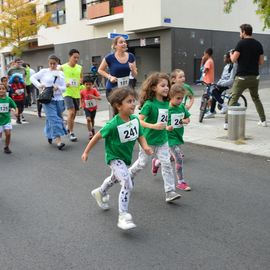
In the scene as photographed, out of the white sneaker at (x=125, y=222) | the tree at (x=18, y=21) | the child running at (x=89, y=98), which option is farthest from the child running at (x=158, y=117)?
the tree at (x=18, y=21)

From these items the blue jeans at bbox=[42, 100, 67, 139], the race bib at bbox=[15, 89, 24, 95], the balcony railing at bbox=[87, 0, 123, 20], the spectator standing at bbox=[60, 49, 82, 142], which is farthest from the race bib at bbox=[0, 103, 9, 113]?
the balcony railing at bbox=[87, 0, 123, 20]

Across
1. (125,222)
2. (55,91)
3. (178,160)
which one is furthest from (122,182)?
(55,91)

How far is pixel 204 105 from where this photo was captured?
1041 centimetres

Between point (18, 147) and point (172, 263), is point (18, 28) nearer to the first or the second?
point (18, 147)

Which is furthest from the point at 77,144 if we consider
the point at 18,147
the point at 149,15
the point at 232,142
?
the point at 149,15

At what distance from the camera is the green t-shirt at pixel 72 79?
8945 millimetres

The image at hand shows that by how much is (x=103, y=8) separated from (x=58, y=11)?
734cm

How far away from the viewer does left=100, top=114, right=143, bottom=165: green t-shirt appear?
4.07m

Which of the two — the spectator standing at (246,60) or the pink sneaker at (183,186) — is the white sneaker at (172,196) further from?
the spectator standing at (246,60)

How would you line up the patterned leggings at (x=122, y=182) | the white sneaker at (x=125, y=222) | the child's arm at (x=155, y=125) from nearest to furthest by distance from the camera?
the white sneaker at (x=125, y=222), the patterned leggings at (x=122, y=182), the child's arm at (x=155, y=125)

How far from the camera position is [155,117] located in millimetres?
4805

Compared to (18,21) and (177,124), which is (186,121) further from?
(18,21)

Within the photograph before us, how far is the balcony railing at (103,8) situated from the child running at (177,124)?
23165mm

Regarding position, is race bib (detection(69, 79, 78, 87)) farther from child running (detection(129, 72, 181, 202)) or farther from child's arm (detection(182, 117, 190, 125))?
child running (detection(129, 72, 181, 202))
